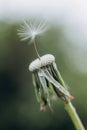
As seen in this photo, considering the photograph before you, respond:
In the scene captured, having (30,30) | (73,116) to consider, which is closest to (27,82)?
(30,30)

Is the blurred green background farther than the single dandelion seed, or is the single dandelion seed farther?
the blurred green background

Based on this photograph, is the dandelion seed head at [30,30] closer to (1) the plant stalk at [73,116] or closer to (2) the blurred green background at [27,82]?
(1) the plant stalk at [73,116]

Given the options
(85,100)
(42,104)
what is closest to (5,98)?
(85,100)

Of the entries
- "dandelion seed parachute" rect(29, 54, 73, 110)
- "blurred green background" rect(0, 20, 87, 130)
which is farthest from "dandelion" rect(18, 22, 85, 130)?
"blurred green background" rect(0, 20, 87, 130)

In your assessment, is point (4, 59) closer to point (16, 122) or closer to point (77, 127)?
point (16, 122)

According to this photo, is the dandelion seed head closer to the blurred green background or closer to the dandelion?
the dandelion


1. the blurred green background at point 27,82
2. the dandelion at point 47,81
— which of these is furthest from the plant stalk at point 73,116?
the blurred green background at point 27,82
